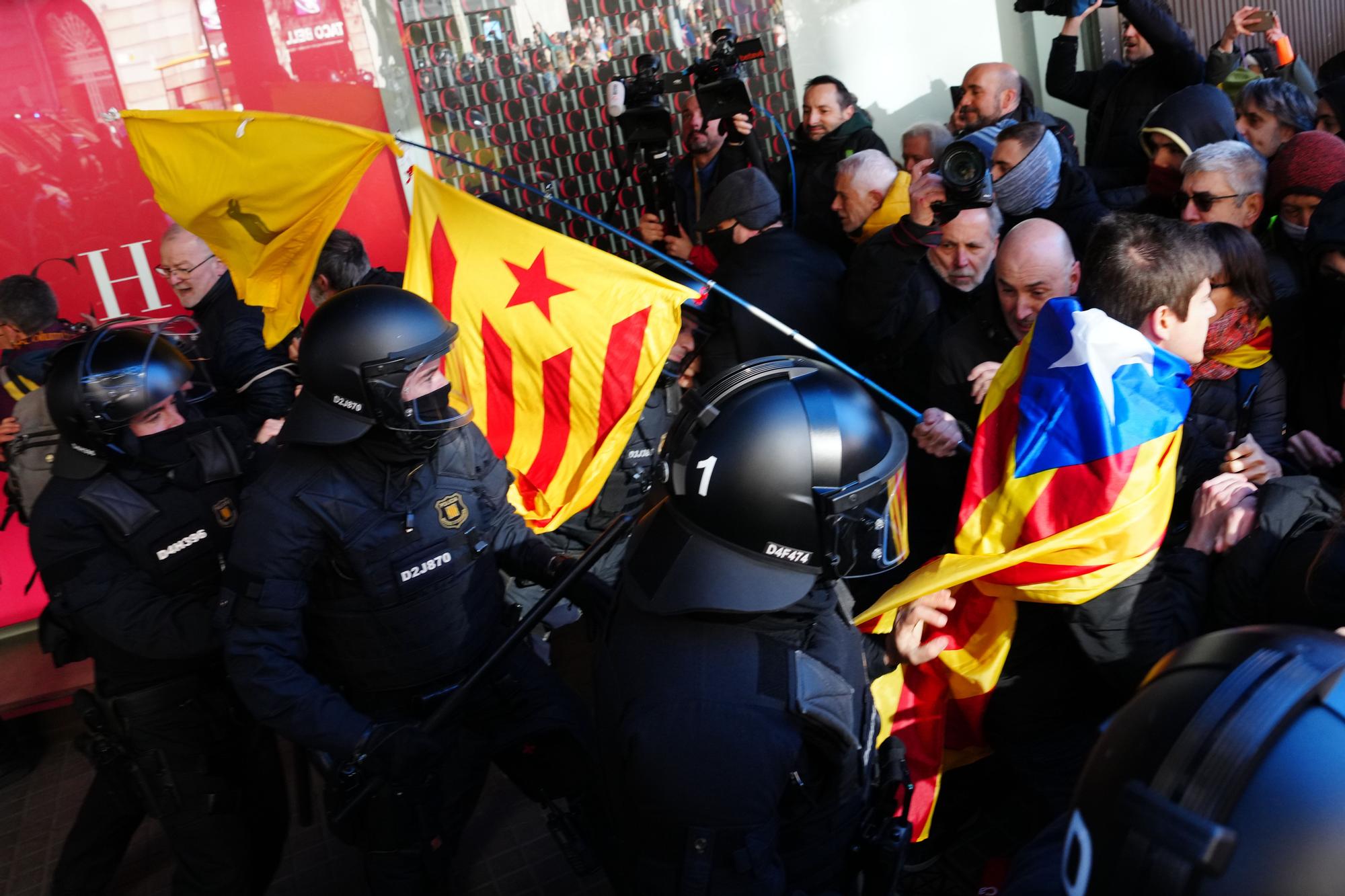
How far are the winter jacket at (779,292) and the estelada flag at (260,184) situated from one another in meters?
1.55

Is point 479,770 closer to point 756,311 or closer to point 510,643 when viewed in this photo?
point 510,643

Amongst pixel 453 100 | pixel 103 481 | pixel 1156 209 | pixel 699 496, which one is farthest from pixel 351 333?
pixel 453 100

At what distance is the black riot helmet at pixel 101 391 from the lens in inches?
118

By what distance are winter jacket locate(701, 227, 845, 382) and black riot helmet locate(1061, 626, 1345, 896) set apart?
3.24 metres

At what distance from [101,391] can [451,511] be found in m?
1.10

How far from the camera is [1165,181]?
4.41 meters

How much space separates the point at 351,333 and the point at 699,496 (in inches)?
51.4

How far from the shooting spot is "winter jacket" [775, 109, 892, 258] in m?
5.19

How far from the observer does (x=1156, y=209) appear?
14.5 ft

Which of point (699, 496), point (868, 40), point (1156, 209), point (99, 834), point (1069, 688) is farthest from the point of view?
point (868, 40)

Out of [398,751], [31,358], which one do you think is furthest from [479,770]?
[31,358]

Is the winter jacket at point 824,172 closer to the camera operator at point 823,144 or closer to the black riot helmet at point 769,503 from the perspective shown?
the camera operator at point 823,144

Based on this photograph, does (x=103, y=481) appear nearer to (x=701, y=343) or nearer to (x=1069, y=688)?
(x=701, y=343)

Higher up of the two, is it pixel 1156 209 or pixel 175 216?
pixel 175 216
